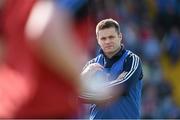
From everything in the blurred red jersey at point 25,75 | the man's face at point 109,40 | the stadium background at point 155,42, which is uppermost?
the blurred red jersey at point 25,75

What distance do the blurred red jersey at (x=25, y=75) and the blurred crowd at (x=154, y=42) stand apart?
313 inches

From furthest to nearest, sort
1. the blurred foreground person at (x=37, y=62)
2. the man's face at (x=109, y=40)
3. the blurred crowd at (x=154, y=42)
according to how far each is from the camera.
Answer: the blurred crowd at (x=154, y=42), the man's face at (x=109, y=40), the blurred foreground person at (x=37, y=62)

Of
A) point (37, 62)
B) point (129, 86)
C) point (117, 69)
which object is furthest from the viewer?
point (117, 69)

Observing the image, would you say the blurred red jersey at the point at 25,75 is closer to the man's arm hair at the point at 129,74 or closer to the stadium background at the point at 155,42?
the man's arm hair at the point at 129,74

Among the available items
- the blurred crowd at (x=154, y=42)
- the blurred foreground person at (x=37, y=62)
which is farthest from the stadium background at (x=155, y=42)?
the blurred foreground person at (x=37, y=62)

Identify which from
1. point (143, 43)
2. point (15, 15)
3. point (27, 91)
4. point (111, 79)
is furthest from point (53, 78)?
point (143, 43)

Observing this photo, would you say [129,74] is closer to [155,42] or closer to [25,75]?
[25,75]

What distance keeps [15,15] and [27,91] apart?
0.23 metres

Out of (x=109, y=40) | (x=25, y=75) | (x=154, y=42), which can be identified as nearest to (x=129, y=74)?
(x=109, y=40)

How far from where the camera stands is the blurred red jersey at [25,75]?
203 cm

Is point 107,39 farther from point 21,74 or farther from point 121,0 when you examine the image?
point 121,0

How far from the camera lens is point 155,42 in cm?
1120

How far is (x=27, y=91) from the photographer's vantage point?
6.68 feet

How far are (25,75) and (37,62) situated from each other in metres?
0.07
